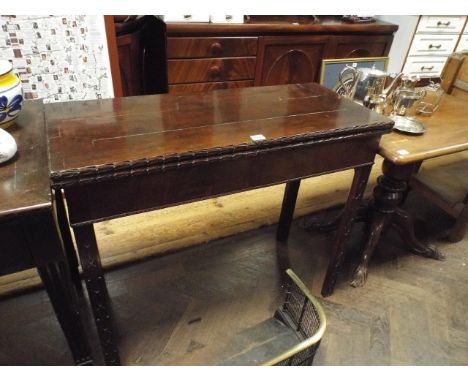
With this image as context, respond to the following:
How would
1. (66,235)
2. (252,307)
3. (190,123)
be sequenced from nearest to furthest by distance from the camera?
(190,123)
(66,235)
(252,307)

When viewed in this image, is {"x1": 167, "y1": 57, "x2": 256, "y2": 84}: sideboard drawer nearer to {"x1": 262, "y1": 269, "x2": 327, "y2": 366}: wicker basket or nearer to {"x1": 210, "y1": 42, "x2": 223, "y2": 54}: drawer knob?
{"x1": 210, "y1": 42, "x2": 223, "y2": 54}: drawer knob

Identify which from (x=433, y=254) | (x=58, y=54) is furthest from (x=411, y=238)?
(x=58, y=54)

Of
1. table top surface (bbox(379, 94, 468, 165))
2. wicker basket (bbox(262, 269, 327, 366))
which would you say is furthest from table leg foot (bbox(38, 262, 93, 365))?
table top surface (bbox(379, 94, 468, 165))

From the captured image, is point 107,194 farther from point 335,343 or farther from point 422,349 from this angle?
point 422,349

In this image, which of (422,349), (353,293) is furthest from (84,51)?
(422,349)

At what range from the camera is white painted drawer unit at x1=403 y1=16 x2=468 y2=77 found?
9.51 ft

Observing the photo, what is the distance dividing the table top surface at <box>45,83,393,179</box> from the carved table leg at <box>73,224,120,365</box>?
188 millimetres

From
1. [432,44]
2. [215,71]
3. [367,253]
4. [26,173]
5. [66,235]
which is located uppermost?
[26,173]

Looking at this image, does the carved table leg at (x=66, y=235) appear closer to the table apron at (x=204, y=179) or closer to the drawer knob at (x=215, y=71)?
the table apron at (x=204, y=179)

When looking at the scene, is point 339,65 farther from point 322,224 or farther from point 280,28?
point 322,224

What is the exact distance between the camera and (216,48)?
7.35 ft

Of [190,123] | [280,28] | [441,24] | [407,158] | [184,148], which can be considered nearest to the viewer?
[184,148]

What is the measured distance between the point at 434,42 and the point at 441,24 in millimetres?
139

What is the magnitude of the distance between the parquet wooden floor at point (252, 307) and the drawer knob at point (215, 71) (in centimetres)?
112
